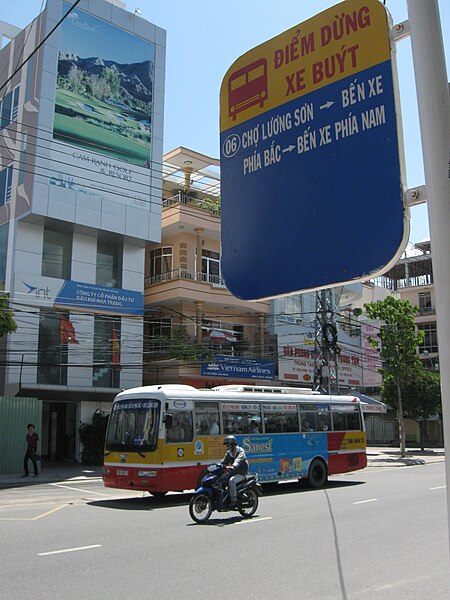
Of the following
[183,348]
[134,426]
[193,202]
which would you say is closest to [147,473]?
[134,426]

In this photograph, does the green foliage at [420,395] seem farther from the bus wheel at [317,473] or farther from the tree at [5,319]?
the tree at [5,319]

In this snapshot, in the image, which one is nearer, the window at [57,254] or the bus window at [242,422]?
the bus window at [242,422]

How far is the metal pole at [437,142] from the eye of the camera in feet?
6.33

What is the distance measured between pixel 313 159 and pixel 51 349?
85.7 ft

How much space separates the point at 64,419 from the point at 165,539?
71.6 feet

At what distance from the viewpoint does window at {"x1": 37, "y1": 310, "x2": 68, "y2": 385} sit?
27.0m

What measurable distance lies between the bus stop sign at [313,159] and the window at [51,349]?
25.2 metres

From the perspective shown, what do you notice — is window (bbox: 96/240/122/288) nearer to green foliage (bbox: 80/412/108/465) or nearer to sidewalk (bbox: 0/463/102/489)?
green foliage (bbox: 80/412/108/465)

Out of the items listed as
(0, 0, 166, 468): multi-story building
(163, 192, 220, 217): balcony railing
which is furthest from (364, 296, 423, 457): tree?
(0, 0, 166, 468): multi-story building

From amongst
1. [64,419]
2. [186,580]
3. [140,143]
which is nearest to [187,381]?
[64,419]

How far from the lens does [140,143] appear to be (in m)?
31.4

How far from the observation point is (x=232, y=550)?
8695 millimetres

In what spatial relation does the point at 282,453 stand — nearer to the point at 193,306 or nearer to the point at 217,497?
the point at 217,497

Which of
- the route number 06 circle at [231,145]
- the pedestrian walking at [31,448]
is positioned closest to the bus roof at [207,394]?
the pedestrian walking at [31,448]
